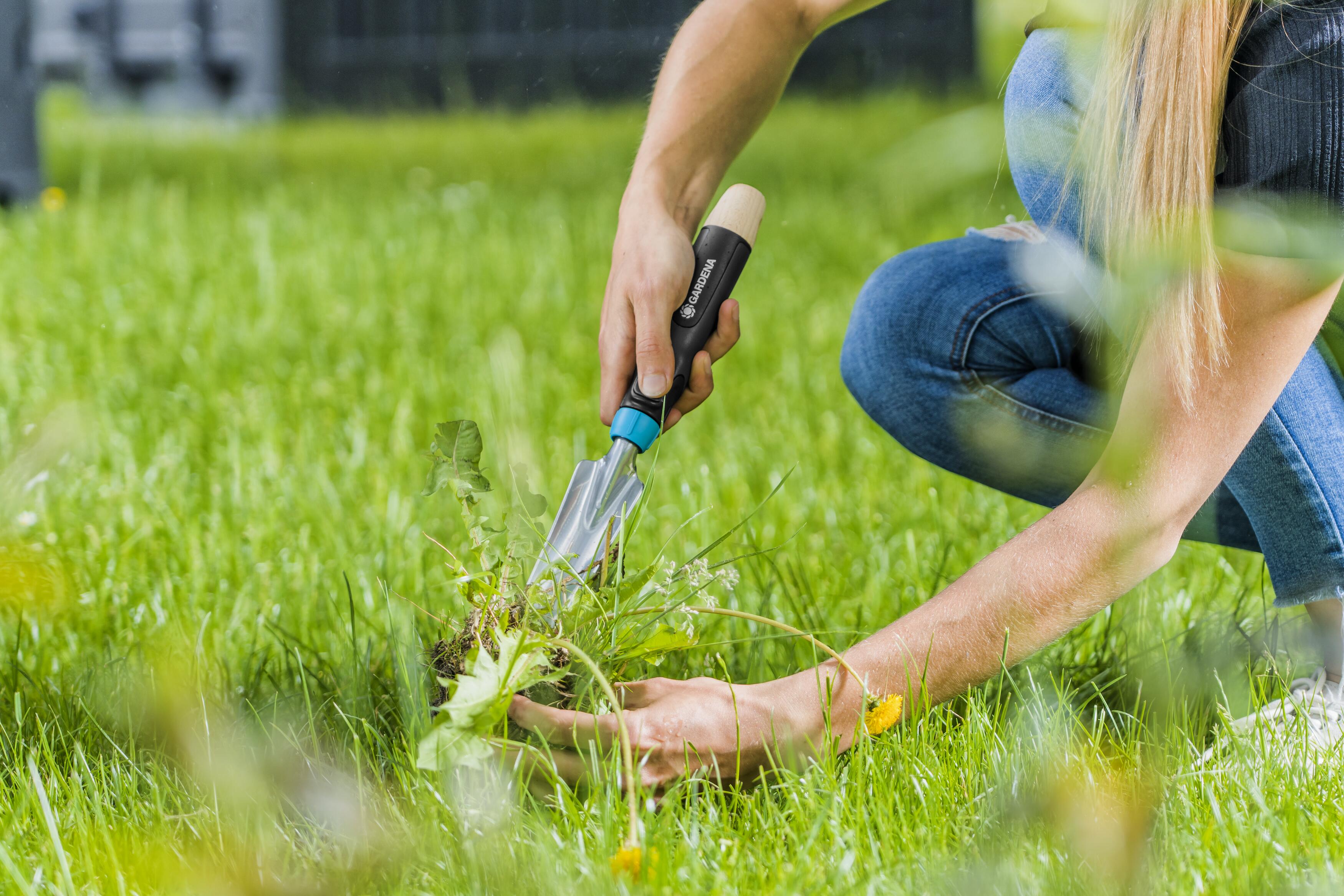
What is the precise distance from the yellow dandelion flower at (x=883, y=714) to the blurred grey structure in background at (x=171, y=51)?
981cm

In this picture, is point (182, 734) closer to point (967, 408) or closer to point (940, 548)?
point (967, 408)

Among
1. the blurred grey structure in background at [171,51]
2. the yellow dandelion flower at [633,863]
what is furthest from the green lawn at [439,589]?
the blurred grey structure in background at [171,51]

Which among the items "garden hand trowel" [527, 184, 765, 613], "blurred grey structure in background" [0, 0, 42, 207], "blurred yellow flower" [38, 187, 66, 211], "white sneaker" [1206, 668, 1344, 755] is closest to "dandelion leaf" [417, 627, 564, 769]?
"garden hand trowel" [527, 184, 765, 613]

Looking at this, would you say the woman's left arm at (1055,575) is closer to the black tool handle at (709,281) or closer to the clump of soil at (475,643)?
the clump of soil at (475,643)

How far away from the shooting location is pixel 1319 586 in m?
1.21

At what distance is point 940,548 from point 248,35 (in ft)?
31.8

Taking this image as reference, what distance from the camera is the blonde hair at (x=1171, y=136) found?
0.83 meters

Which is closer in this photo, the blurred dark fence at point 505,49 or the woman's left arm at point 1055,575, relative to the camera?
the woman's left arm at point 1055,575

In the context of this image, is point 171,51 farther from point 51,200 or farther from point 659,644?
point 659,644

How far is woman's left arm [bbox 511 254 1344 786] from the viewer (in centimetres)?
88

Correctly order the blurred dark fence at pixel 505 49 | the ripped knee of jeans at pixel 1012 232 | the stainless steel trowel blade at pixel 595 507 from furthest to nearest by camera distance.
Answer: the blurred dark fence at pixel 505 49, the ripped knee of jeans at pixel 1012 232, the stainless steel trowel blade at pixel 595 507

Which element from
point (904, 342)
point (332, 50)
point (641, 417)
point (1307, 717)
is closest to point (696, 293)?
point (641, 417)

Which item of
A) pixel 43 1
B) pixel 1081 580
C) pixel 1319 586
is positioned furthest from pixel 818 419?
pixel 43 1

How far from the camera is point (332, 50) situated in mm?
10352
